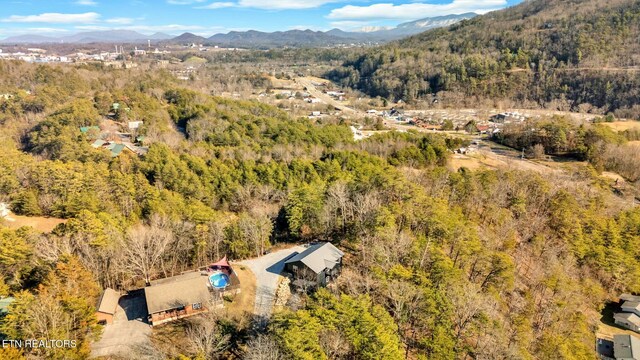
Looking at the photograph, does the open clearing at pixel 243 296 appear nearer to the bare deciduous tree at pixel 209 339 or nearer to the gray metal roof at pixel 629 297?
the bare deciduous tree at pixel 209 339

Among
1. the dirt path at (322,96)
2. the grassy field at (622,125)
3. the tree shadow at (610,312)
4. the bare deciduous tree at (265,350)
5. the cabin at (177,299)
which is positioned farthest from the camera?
the dirt path at (322,96)

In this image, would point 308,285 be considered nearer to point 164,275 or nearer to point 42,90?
point 164,275

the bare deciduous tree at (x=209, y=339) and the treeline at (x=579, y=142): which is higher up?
the treeline at (x=579, y=142)

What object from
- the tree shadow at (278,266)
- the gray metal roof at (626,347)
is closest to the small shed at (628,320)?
the gray metal roof at (626,347)

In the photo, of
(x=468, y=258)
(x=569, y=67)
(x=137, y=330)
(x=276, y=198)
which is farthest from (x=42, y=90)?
(x=569, y=67)

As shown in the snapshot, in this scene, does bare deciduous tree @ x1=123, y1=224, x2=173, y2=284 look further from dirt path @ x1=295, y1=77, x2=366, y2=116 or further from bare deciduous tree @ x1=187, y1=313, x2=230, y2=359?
dirt path @ x1=295, y1=77, x2=366, y2=116

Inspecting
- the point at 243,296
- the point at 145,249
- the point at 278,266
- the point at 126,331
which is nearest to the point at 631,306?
the point at 278,266

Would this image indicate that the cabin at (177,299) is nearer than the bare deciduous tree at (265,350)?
No
